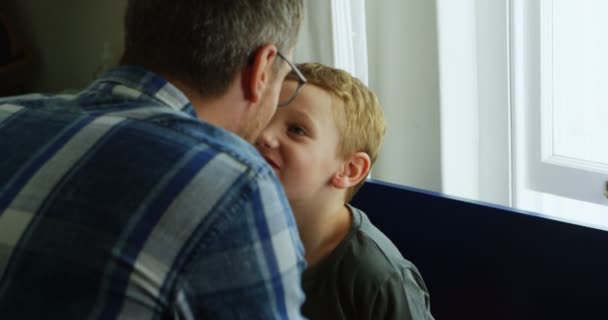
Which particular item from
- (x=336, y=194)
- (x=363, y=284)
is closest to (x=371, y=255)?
(x=363, y=284)

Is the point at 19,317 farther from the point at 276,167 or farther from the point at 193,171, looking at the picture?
the point at 276,167

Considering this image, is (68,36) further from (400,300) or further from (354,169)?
(400,300)

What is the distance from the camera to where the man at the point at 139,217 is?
799 mm

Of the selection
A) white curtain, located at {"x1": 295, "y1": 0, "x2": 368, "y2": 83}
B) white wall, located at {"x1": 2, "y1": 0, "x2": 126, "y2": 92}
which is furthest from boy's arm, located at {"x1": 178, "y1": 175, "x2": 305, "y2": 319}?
white wall, located at {"x1": 2, "y1": 0, "x2": 126, "y2": 92}

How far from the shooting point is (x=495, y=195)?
2.18 m

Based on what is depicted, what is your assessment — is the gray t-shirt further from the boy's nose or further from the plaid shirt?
the plaid shirt

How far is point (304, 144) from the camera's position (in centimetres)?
154

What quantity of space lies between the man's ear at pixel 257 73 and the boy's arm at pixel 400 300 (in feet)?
1.68

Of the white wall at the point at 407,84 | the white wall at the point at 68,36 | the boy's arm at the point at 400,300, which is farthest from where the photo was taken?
the white wall at the point at 68,36

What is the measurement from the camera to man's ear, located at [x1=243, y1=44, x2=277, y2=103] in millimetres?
1048

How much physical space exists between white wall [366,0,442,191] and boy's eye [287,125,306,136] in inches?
24.9

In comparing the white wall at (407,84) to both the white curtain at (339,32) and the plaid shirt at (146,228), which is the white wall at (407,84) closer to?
the white curtain at (339,32)

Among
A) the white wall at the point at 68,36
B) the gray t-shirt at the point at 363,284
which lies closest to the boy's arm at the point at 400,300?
the gray t-shirt at the point at 363,284

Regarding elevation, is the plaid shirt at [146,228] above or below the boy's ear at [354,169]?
above
